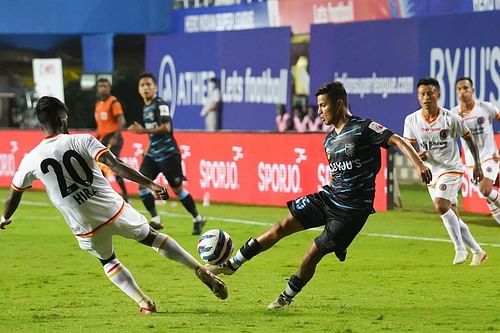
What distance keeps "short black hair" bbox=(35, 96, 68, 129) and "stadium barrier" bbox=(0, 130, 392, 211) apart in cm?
1237

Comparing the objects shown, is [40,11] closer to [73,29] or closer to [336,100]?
[73,29]

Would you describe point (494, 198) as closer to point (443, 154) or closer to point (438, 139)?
point (443, 154)

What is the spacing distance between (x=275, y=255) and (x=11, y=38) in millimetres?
24413

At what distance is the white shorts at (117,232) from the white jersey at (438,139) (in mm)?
4762

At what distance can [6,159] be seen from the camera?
31.9 m

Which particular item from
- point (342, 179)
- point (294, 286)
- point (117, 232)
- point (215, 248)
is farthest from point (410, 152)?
point (117, 232)

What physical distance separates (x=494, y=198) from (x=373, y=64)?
11.0m

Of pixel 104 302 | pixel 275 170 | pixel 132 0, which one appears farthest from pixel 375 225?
pixel 132 0

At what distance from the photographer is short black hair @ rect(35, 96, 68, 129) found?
10.8 m

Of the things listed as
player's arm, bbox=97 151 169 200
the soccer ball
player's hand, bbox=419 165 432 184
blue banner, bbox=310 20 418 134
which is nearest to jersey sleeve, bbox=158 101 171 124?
the soccer ball

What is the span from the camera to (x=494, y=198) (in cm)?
1744

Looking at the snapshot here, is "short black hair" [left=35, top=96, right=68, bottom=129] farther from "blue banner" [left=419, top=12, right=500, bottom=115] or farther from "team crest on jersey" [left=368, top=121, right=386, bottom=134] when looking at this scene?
"blue banner" [left=419, top=12, right=500, bottom=115]

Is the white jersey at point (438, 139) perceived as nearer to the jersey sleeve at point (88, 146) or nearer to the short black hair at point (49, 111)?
the jersey sleeve at point (88, 146)

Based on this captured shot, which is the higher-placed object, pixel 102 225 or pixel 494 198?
pixel 102 225
